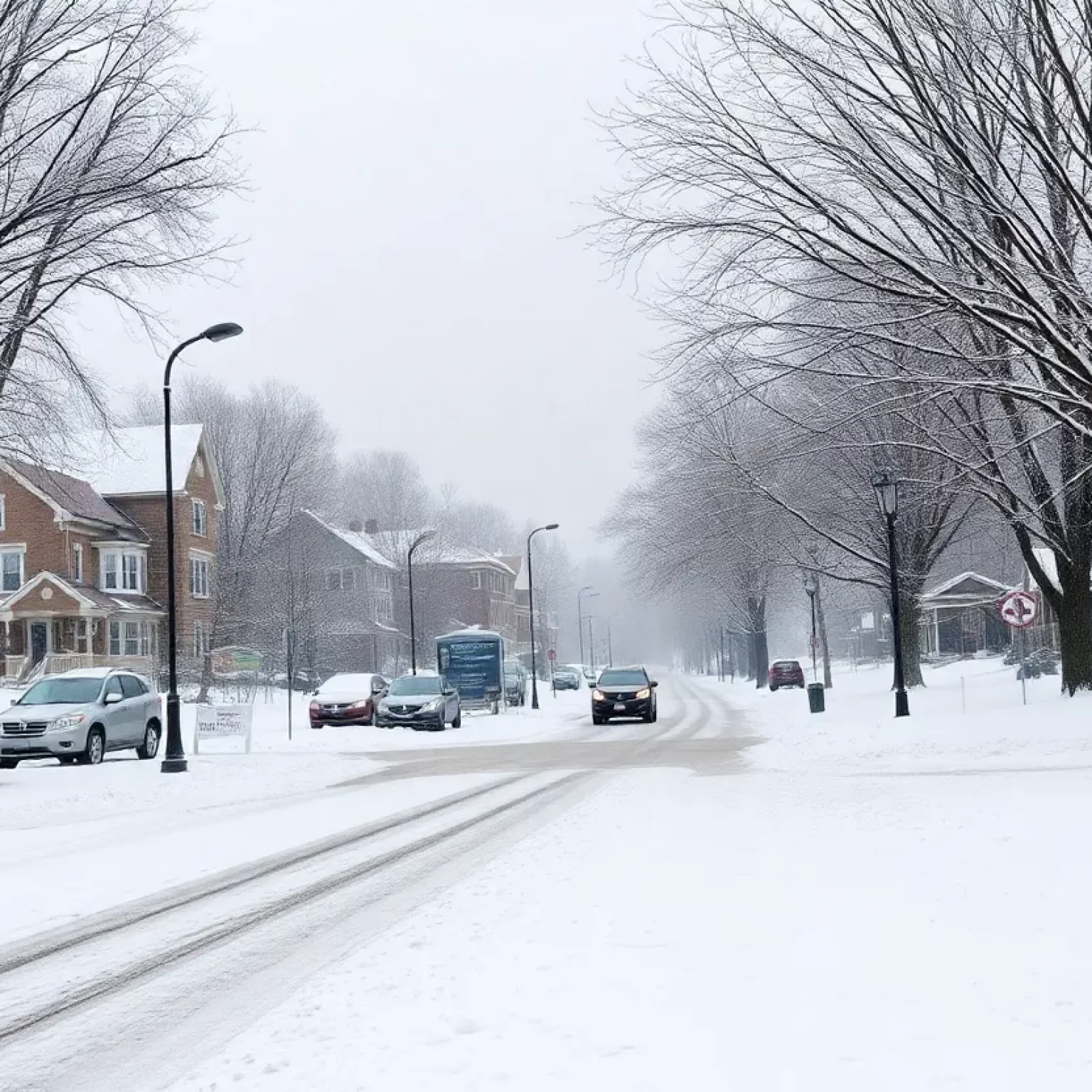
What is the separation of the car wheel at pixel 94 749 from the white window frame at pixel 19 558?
31732 millimetres

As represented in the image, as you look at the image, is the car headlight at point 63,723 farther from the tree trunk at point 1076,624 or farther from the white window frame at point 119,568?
the white window frame at point 119,568

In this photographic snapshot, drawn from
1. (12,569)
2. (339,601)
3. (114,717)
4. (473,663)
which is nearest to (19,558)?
(12,569)

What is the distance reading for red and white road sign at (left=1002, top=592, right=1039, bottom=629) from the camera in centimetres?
2402

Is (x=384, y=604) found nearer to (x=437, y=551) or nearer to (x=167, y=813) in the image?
(x=437, y=551)

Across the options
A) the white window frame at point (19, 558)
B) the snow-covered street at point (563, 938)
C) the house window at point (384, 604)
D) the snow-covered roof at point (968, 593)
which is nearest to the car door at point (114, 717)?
the snow-covered street at point (563, 938)

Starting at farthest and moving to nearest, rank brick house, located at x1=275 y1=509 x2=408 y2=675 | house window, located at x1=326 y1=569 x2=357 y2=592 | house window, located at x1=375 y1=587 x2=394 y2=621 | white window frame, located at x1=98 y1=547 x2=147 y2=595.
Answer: house window, located at x1=375 y1=587 x2=394 y2=621
house window, located at x1=326 y1=569 x2=357 y2=592
brick house, located at x1=275 y1=509 x2=408 y2=675
white window frame, located at x1=98 y1=547 x2=147 y2=595

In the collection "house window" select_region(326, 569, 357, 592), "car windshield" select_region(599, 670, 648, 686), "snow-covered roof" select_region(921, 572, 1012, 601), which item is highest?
"house window" select_region(326, 569, 357, 592)

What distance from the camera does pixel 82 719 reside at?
22.9 metres

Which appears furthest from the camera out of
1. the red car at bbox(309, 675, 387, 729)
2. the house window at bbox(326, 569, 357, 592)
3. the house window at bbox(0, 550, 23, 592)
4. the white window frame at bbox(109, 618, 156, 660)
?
the house window at bbox(326, 569, 357, 592)

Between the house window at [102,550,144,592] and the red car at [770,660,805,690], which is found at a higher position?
the house window at [102,550,144,592]

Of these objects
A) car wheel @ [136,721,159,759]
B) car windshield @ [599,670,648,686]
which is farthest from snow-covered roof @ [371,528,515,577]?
car wheel @ [136,721,159,759]

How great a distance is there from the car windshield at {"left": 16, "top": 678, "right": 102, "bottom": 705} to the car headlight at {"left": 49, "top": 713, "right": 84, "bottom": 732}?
953mm

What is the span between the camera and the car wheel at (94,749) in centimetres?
2300

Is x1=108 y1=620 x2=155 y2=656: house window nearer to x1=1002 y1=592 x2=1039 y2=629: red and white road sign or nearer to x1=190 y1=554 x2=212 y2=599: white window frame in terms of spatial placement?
x1=190 y1=554 x2=212 y2=599: white window frame
